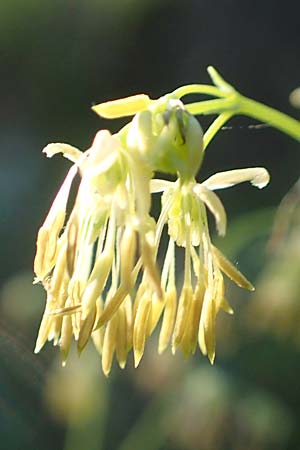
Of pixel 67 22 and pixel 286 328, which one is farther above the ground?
pixel 67 22

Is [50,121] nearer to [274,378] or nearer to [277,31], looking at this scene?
[277,31]

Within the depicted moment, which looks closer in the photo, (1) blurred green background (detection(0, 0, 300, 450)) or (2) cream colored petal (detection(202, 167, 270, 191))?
(2) cream colored petal (detection(202, 167, 270, 191))

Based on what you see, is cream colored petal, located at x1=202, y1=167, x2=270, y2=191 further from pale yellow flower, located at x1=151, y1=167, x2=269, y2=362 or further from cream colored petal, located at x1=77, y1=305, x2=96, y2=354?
cream colored petal, located at x1=77, y1=305, x2=96, y2=354

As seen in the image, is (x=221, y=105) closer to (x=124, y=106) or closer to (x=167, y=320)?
(x=124, y=106)

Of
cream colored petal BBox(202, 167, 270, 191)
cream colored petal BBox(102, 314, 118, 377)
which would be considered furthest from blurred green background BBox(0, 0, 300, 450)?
cream colored petal BBox(102, 314, 118, 377)

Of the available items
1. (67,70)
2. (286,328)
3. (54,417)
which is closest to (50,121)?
(67,70)

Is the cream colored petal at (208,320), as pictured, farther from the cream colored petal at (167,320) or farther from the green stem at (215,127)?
the green stem at (215,127)

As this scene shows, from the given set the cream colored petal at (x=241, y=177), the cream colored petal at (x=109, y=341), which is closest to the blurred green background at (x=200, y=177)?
the cream colored petal at (x=241, y=177)
